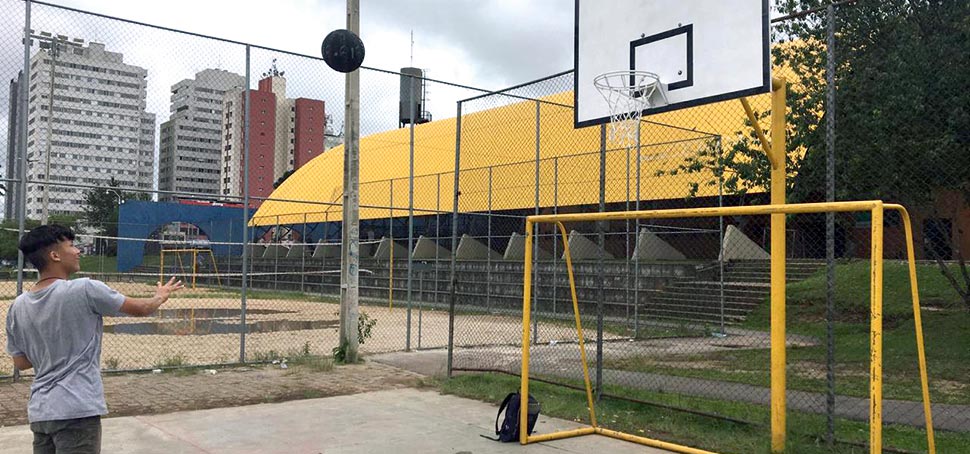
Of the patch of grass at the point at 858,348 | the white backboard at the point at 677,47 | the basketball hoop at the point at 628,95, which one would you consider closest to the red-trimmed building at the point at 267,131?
the white backboard at the point at 677,47

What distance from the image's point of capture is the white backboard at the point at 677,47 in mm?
6133

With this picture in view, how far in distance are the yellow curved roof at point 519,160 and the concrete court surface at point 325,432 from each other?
5.20 metres

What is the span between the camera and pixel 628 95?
7262mm

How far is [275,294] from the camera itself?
99.9ft

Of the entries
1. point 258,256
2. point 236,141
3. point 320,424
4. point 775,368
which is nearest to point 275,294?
point 258,256

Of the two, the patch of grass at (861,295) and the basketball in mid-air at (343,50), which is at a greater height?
the basketball in mid-air at (343,50)

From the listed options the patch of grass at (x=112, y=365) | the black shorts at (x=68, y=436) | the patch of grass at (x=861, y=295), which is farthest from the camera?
the patch of grass at (x=861, y=295)

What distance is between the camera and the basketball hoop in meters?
6.98

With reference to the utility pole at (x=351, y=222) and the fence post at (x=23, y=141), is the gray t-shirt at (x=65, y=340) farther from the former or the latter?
the utility pole at (x=351, y=222)

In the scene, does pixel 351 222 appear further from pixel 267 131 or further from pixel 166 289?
pixel 166 289

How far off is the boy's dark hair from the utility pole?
6.87 meters

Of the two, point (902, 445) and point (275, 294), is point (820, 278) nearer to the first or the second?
point (902, 445)

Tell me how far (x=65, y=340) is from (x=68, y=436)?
0.45 metres

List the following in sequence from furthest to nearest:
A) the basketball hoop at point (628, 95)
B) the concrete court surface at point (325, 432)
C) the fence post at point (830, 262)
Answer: the basketball hoop at point (628, 95), the concrete court surface at point (325, 432), the fence post at point (830, 262)
